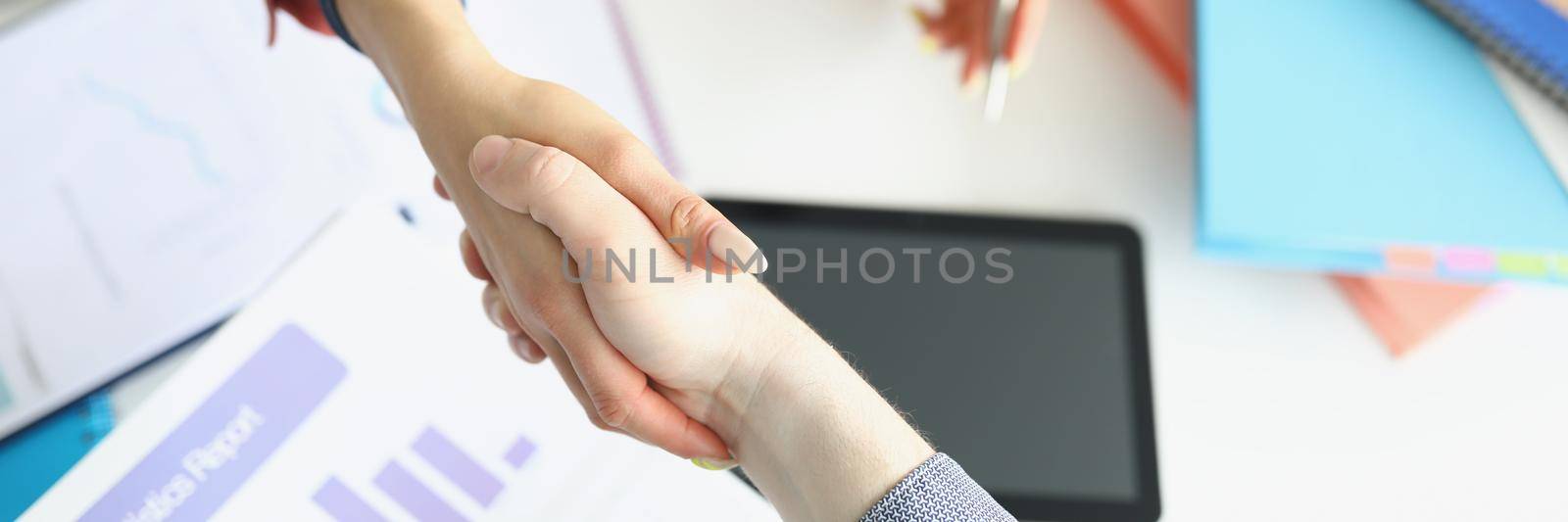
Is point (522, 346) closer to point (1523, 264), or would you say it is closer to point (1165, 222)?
point (1165, 222)

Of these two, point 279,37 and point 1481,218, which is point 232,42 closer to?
point 279,37

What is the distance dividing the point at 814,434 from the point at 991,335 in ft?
0.85

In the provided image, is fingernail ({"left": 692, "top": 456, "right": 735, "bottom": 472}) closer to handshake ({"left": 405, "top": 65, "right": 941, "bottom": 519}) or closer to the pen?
handshake ({"left": 405, "top": 65, "right": 941, "bottom": 519})

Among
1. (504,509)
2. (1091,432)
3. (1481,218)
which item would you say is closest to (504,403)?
(504,509)

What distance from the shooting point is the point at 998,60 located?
78 centimetres

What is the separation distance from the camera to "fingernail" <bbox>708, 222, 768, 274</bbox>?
1.59 ft

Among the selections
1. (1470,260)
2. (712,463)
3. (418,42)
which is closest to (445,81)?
(418,42)

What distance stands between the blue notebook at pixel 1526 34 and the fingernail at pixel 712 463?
622 mm

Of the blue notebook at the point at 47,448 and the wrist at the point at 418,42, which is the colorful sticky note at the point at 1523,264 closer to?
the wrist at the point at 418,42

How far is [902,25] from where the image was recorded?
0.86m

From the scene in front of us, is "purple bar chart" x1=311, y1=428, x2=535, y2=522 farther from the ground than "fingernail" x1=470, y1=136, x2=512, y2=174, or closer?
closer

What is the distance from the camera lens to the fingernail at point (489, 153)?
0.52 meters

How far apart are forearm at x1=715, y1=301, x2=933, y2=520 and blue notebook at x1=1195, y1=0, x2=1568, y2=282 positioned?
0.31 meters

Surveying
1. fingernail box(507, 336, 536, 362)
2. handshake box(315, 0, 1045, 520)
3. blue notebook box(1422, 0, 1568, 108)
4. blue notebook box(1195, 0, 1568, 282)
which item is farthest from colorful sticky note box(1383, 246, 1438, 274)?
fingernail box(507, 336, 536, 362)
